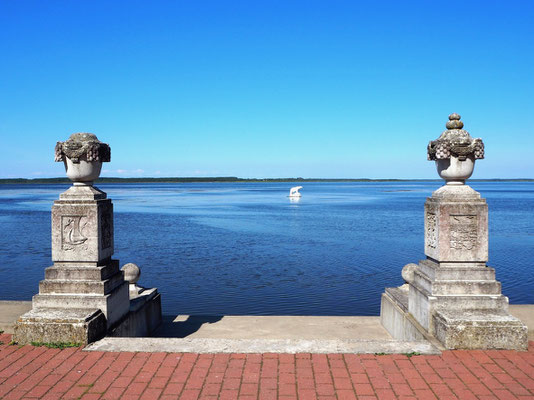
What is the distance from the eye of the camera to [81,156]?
5793mm

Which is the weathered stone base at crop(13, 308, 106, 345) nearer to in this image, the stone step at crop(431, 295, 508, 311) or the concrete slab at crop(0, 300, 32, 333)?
the concrete slab at crop(0, 300, 32, 333)

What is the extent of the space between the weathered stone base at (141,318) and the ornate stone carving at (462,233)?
4506 millimetres

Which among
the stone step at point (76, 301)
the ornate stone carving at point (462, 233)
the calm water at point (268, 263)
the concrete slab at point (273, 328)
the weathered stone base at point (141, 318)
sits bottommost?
the calm water at point (268, 263)

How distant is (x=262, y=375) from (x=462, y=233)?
3123 mm

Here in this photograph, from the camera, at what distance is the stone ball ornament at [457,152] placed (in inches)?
224

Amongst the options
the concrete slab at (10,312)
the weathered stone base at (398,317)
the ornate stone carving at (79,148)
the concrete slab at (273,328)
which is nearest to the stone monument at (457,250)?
the weathered stone base at (398,317)

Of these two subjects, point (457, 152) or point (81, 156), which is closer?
point (457, 152)

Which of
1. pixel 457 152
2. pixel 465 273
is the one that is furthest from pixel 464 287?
pixel 457 152

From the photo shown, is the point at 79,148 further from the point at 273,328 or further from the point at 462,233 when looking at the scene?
the point at 462,233

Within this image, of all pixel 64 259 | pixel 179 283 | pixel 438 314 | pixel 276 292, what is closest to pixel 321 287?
pixel 276 292

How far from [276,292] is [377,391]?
347 inches

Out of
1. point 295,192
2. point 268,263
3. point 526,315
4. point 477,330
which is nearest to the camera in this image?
point 477,330

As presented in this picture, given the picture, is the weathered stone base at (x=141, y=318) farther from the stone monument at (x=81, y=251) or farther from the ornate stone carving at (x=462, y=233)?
the ornate stone carving at (x=462, y=233)

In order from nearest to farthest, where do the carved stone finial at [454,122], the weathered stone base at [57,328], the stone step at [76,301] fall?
the weathered stone base at [57,328], the stone step at [76,301], the carved stone finial at [454,122]
